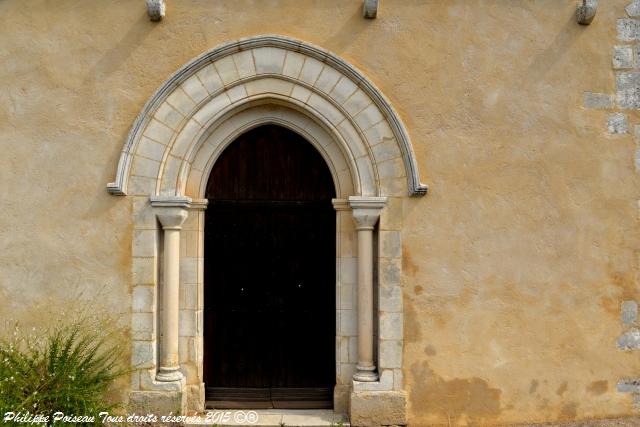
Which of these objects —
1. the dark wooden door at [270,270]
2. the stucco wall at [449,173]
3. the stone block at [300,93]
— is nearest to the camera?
the stucco wall at [449,173]

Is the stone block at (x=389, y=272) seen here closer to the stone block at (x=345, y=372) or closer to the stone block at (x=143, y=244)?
the stone block at (x=345, y=372)

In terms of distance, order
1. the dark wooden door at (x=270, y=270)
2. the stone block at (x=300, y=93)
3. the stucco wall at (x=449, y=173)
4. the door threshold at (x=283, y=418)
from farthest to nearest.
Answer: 1. the dark wooden door at (x=270, y=270)
2. the stone block at (x=300, y=93)
3. the stucco wall at (x=449, y=173)
4. the door threshold at (x=283, y=418)

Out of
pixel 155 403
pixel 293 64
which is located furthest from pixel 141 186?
pixel 155 403

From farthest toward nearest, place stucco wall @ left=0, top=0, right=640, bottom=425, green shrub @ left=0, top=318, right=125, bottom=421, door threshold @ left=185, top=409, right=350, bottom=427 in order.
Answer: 1. stucco wall @ left=0, top=0, right=640, bottom=425
2. door threshold @ left=185, top=409, right=350, bottom=427
3. green shrub @ left=0, top=318, right=125, bottom=421

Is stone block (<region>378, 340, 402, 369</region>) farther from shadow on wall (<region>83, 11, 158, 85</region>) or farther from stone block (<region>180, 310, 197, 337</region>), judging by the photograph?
shadow on wall (<region>83, 11, 158, 85</region>)

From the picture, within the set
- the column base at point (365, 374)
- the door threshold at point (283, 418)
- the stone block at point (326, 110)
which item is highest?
the stone block at point (326, 110)

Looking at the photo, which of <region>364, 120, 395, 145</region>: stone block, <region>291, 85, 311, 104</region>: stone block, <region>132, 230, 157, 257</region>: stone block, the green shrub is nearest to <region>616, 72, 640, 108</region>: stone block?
<region>364, 120, 395, 145</region>: stone block

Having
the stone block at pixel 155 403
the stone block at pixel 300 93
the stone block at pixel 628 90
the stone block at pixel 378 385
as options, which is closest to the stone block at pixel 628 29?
the stone block at pixel 628 90

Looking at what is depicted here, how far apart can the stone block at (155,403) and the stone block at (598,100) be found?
14.5 ft

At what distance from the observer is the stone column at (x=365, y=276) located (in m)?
5.09

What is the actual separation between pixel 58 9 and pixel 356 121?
2.80 m

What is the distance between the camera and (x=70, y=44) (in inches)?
202

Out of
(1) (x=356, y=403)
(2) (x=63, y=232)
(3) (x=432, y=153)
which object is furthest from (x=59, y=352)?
(3) (x=432, y=153)

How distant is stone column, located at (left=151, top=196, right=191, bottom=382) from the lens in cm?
508
